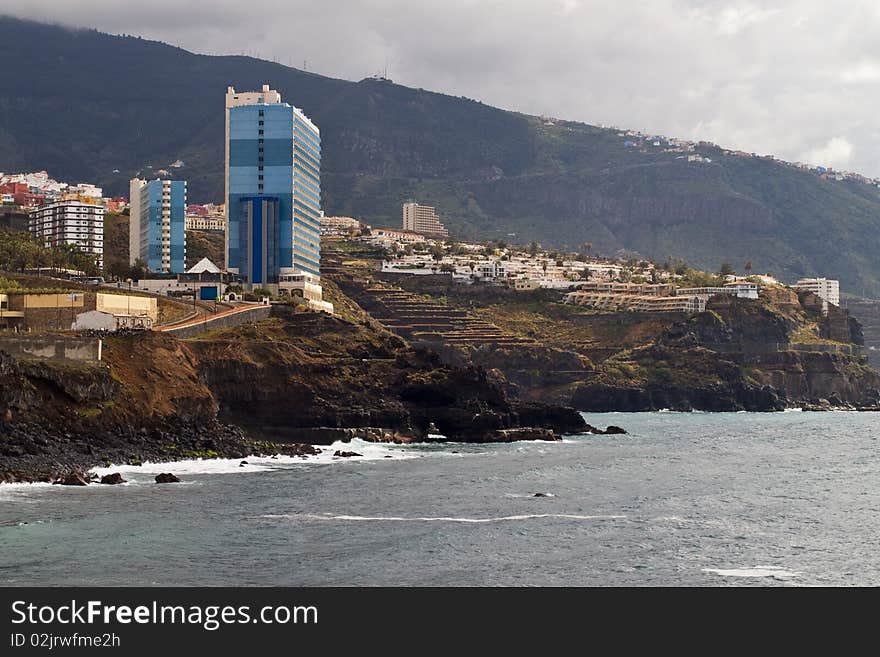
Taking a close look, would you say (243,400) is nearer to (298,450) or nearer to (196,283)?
(298,450)

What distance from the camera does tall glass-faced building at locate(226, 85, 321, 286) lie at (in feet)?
→ 554

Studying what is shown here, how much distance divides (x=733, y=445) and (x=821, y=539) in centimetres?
6395

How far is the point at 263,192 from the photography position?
170 m

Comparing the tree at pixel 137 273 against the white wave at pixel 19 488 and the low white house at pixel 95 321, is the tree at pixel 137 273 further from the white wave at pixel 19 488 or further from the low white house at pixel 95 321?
the white wave at pixel 19 488


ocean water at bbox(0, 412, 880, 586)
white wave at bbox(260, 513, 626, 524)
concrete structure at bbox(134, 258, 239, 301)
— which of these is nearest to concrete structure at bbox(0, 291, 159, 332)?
ocean water at bbox(0, 412, 880, 586)

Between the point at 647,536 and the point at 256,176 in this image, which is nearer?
the point at 647,536

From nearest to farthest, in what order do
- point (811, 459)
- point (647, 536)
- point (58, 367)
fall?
point (647, 536)
point (58, 367)
point (811, 459)

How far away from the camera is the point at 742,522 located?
226ft

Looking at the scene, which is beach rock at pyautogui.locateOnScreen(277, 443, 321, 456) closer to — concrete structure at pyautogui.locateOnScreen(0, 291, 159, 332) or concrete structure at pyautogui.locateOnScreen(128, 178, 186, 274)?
concrete structure at pyautogui.locateOnScreen(0, 291, 159, 332)

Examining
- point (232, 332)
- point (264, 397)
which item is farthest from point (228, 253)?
point (264, 397)

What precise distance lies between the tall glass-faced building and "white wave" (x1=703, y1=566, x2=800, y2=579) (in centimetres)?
11875

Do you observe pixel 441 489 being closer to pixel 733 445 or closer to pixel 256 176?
pixel 733 445

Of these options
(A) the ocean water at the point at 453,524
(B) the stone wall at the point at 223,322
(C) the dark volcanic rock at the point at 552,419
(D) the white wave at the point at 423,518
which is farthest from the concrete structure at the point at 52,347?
(C) the dark volcanic rock at the point at 552,419

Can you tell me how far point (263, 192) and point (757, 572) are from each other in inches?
4873
